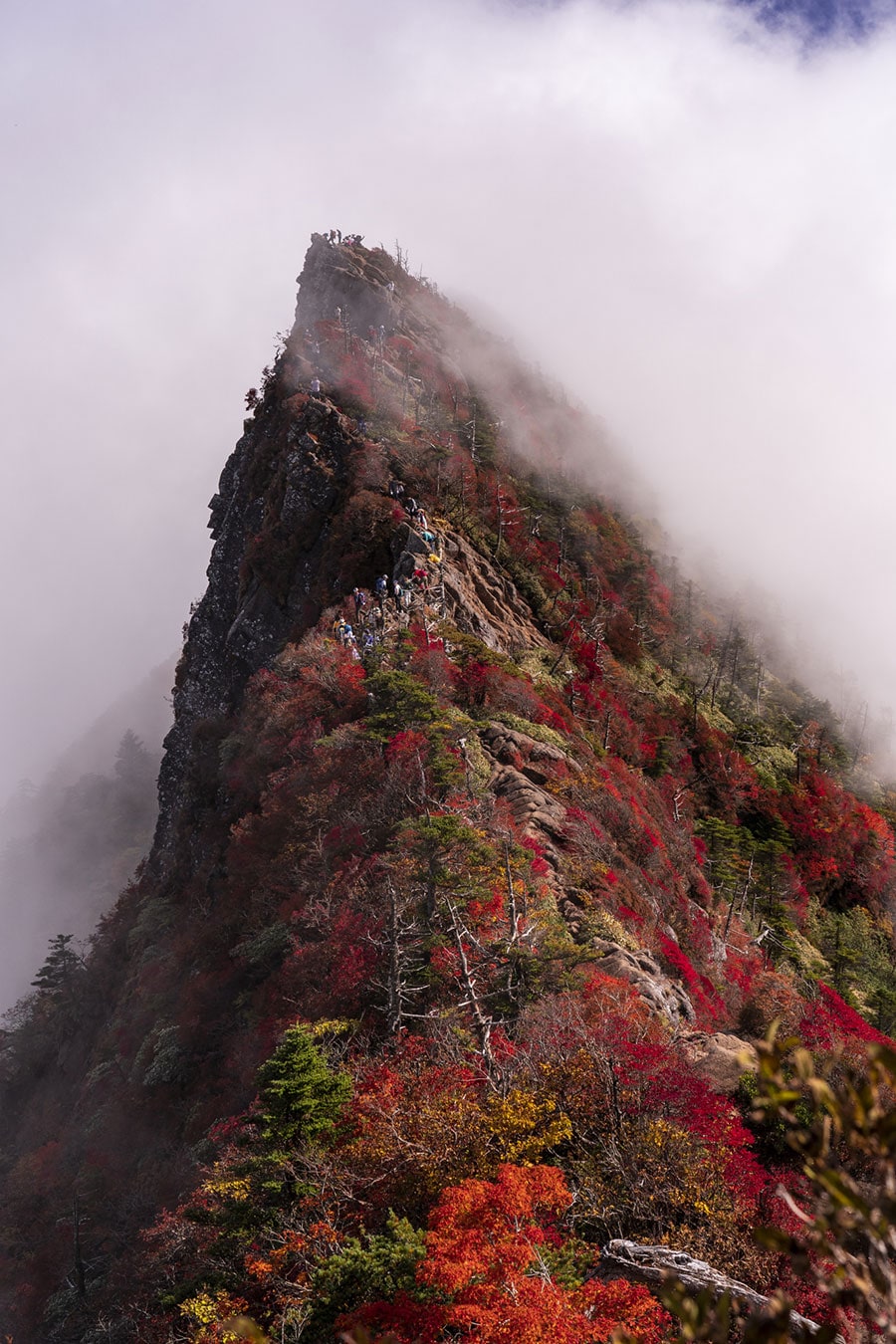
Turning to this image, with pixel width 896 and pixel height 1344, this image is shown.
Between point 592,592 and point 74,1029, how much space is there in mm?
53824

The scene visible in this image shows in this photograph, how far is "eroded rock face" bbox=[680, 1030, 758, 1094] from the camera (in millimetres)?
19219

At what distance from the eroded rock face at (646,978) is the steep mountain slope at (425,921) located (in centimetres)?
19

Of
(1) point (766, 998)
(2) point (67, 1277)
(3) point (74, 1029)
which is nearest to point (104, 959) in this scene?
(3) point (74, 1029)

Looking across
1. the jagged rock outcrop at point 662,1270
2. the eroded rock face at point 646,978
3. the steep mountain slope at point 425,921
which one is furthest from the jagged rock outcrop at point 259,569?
the jagged rock outcrop at point 662,1270

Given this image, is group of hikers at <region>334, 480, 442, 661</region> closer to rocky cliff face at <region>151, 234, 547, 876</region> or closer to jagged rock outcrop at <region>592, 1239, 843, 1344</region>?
rocky cliff face at <region>151, 234, 547, 876</region>

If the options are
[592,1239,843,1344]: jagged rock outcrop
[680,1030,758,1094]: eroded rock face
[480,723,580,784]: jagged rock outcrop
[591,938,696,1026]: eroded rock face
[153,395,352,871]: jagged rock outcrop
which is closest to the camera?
[592,1239,843,1344]: jagged rock outcrop

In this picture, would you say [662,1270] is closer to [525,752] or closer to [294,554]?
[525,752]

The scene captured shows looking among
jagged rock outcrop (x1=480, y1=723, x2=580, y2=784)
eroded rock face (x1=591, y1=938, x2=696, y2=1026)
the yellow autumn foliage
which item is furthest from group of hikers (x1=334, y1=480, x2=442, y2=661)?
the yellow autumn foliage

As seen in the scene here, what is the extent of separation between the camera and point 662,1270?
1091 centimetres

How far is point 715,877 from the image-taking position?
5309cm

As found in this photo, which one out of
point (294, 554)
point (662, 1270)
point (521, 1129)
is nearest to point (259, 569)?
point (294, 554)

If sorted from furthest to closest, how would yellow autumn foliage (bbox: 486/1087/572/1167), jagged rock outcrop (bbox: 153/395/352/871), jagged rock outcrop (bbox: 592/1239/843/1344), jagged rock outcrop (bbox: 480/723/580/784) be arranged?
jagged rock outcrop (bbox: 153/395/352/871)
jagged rock outcrop (bbox: 480/723/580/784)
yellow autumn foliage (bbox: 486/1087/572/1167)
jagged rock outcrop (bbox: 592/1239/843/1344)

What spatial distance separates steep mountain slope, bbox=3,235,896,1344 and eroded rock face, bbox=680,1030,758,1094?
201 mm

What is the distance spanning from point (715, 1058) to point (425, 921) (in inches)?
347
